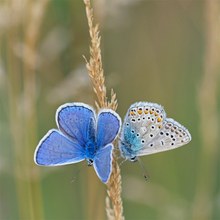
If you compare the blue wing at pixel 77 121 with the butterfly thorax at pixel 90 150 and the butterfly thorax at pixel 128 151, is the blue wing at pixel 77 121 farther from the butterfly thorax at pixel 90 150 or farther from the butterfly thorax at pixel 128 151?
the butterfly thorax at pixel 128 151

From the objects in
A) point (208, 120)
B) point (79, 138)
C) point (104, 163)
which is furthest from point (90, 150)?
point (208, 120)

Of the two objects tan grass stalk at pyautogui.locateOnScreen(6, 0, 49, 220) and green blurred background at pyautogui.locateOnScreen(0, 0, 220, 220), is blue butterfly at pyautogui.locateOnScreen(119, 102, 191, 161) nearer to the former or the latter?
green blurred background at pyautogui.locateOnScreen(0, 0, 220, 220)

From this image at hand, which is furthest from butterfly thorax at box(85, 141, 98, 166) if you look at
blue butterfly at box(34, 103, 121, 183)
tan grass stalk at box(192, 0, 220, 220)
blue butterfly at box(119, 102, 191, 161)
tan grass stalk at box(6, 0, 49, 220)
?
tan grass stalk at box(192, 0, 220, 220)

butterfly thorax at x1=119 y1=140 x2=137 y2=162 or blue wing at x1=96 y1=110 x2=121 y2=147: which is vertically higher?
blue wing at x1=96 y1=110 x2=121 y2=147

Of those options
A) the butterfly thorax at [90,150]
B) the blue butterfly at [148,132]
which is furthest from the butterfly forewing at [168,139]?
the butterfly thorax at [90,150]

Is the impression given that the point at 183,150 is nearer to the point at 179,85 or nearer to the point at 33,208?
the point at 179,85

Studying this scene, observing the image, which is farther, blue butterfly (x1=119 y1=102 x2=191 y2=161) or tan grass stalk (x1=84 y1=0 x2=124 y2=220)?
blue butterfly (x1=119 y1=102 x2=191 y2=161)

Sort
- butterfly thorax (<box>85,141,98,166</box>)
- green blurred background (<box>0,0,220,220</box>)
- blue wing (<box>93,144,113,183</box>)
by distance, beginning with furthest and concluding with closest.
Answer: green blurred background (<box>0,0,220,220</box>), butterfly thorax (<box>85,141,98,166</box>), blue wing (<box>93,144,113,183</box>)
